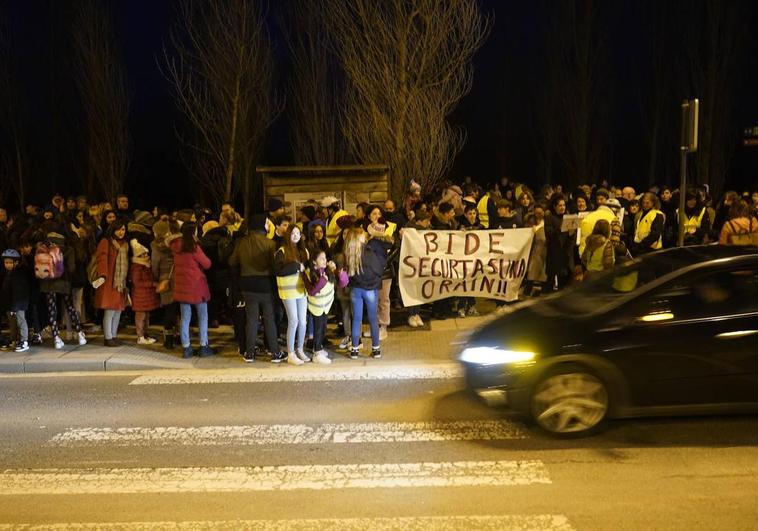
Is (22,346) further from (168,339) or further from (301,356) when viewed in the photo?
(301,356)

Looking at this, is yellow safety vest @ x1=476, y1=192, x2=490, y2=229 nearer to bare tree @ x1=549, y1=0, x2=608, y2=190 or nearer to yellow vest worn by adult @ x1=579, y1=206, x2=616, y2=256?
yellow vest worn by adult @ x1=579, y1=206, x2=616, y2=256

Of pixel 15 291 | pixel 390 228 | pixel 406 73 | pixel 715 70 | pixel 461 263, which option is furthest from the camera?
pixel 715 70

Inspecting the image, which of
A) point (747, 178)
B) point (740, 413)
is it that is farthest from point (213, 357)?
point (747, 178)

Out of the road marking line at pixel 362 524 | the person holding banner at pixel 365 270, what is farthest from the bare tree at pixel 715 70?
the road marking line at pixel 362 524

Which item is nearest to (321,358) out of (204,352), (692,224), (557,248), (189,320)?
(204,352)

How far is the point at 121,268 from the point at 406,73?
7.73m

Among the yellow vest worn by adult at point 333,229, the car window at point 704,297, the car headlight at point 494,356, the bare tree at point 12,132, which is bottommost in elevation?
the car headlight at point 494,356

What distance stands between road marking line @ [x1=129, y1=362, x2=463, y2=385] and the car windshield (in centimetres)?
202

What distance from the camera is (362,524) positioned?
504cm

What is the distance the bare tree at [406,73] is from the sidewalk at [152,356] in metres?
5.85

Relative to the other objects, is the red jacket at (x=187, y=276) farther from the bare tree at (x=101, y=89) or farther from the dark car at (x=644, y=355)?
the bare tree at (x=101, y=89)

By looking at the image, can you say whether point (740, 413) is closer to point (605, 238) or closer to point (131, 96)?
point (605, 238)

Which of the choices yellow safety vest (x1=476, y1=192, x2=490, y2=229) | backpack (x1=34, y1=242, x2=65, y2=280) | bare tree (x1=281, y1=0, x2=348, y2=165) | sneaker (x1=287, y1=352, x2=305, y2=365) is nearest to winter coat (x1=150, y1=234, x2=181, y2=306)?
backpack (x1=34, y1=242, x2=65, y2=280)

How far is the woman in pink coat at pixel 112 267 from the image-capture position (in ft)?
34.7
